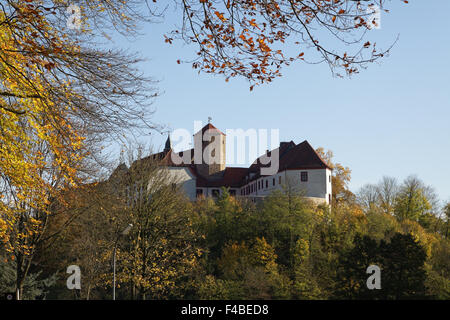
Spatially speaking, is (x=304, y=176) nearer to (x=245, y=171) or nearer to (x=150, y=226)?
(x=245, y=171)

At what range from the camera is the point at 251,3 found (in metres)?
7.97

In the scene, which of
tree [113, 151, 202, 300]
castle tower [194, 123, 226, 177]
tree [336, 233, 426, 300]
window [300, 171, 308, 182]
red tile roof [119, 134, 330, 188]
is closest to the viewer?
tree [113, 151, 202, 300]

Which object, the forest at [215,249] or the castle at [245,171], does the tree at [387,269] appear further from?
the castle at [245,171]

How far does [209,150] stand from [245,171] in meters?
7.90

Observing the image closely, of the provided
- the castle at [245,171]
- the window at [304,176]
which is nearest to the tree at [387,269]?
the castle at [245,171]

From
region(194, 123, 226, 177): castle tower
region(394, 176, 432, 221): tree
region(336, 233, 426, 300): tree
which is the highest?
region(194, 123, 226, 177): castle tower

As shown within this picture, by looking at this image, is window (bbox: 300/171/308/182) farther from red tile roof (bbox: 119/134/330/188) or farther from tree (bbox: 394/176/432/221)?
tree (bbox: 394/176/432/221)

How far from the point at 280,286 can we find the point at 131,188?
57.9ft

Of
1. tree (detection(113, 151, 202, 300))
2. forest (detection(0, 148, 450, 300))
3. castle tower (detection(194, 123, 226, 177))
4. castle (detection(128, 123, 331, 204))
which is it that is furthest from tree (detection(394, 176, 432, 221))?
tree (detection(113, 151, 202, 300))

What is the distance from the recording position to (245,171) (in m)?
80.6

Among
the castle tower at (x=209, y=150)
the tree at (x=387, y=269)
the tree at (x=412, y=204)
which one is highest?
the castle tower at (x=209, y=150)

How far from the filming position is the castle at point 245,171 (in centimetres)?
5822

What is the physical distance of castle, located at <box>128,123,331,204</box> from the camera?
191 ft

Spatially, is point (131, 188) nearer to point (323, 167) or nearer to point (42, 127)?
point (42, 127)
